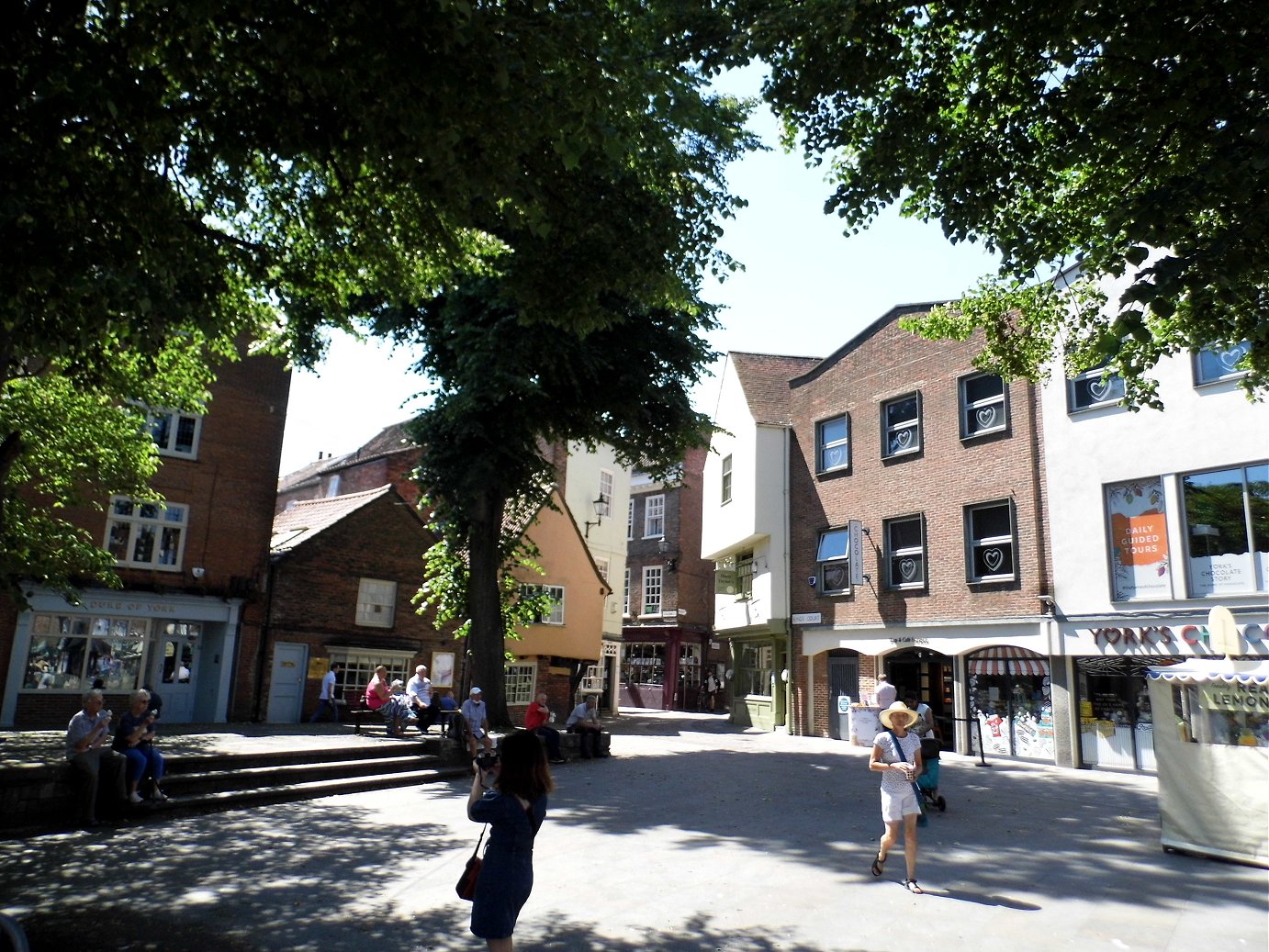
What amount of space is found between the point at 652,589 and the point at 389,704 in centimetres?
2653

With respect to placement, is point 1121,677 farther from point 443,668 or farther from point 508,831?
point 443,668

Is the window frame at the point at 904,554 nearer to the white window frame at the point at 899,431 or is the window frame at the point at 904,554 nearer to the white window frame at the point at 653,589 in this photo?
the white window frame at the point at 899,431

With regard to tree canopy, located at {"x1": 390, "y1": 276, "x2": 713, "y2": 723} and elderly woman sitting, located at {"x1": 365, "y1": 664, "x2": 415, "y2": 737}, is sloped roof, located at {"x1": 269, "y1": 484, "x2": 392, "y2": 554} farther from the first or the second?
tree canopy, located at {"x1": 390, "y1": 276, "x2": 713, "y2": 723}

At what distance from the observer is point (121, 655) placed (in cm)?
2203

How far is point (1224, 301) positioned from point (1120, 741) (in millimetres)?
12452

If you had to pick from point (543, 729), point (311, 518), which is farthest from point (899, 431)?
point (311, 518)

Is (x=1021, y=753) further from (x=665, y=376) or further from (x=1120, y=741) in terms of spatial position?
(x=665, y=376)

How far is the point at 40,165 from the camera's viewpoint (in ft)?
22.9

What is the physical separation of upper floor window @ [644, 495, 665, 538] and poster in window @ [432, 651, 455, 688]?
19820mm

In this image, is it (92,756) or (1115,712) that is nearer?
(92,756)

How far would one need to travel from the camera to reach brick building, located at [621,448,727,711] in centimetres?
4388

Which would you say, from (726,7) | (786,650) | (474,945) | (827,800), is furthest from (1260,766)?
(786,650)

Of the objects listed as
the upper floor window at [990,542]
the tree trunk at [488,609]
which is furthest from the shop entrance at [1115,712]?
the tree trunk at [488,609]

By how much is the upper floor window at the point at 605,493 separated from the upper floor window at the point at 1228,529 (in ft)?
78.4
